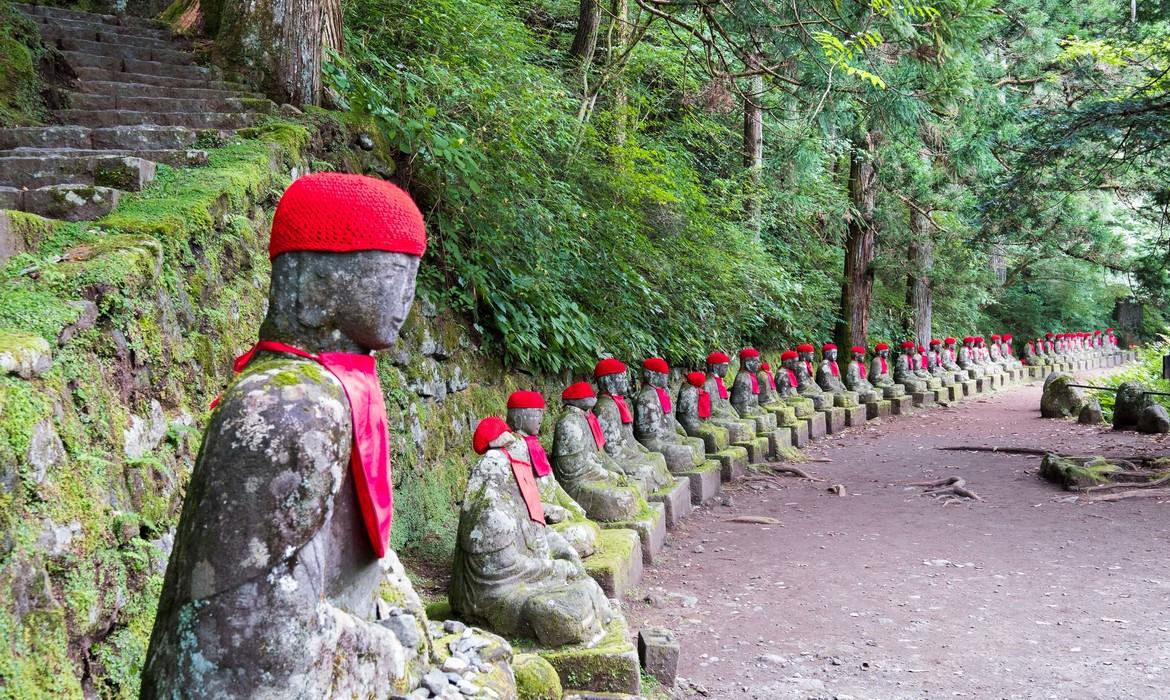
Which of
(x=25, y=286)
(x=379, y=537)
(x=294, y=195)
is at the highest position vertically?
(x=294, y=195)

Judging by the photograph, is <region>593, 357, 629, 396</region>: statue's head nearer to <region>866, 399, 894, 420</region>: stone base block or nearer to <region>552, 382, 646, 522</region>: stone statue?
<region>552, 382, 646, 522</region>: stone statue

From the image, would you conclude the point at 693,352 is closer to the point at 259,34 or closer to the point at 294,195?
the point at 259,34

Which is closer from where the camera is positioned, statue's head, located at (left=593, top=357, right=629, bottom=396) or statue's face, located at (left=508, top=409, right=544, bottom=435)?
statue's face, located at (left=508, top=409, right=544, bottom=435)

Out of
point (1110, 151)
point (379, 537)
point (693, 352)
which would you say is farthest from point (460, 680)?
point (1110, 151)

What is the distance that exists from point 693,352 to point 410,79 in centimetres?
544

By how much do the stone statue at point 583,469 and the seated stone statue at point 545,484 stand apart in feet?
1.82

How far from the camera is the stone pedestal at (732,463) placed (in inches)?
369

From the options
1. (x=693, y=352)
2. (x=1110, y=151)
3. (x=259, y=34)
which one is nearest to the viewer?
(x=259, y=34)

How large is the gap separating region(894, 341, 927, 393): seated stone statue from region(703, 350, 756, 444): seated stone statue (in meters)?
8.13

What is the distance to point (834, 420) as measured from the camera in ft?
45.5

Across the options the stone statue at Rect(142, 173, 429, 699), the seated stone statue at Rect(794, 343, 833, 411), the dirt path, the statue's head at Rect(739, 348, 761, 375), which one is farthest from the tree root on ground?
the stone statue at Rect(142, 173, 429, 699)

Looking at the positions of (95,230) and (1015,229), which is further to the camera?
(1015,229)

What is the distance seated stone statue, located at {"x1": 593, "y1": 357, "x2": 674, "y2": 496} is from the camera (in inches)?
275

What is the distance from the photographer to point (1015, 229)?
461 inches
